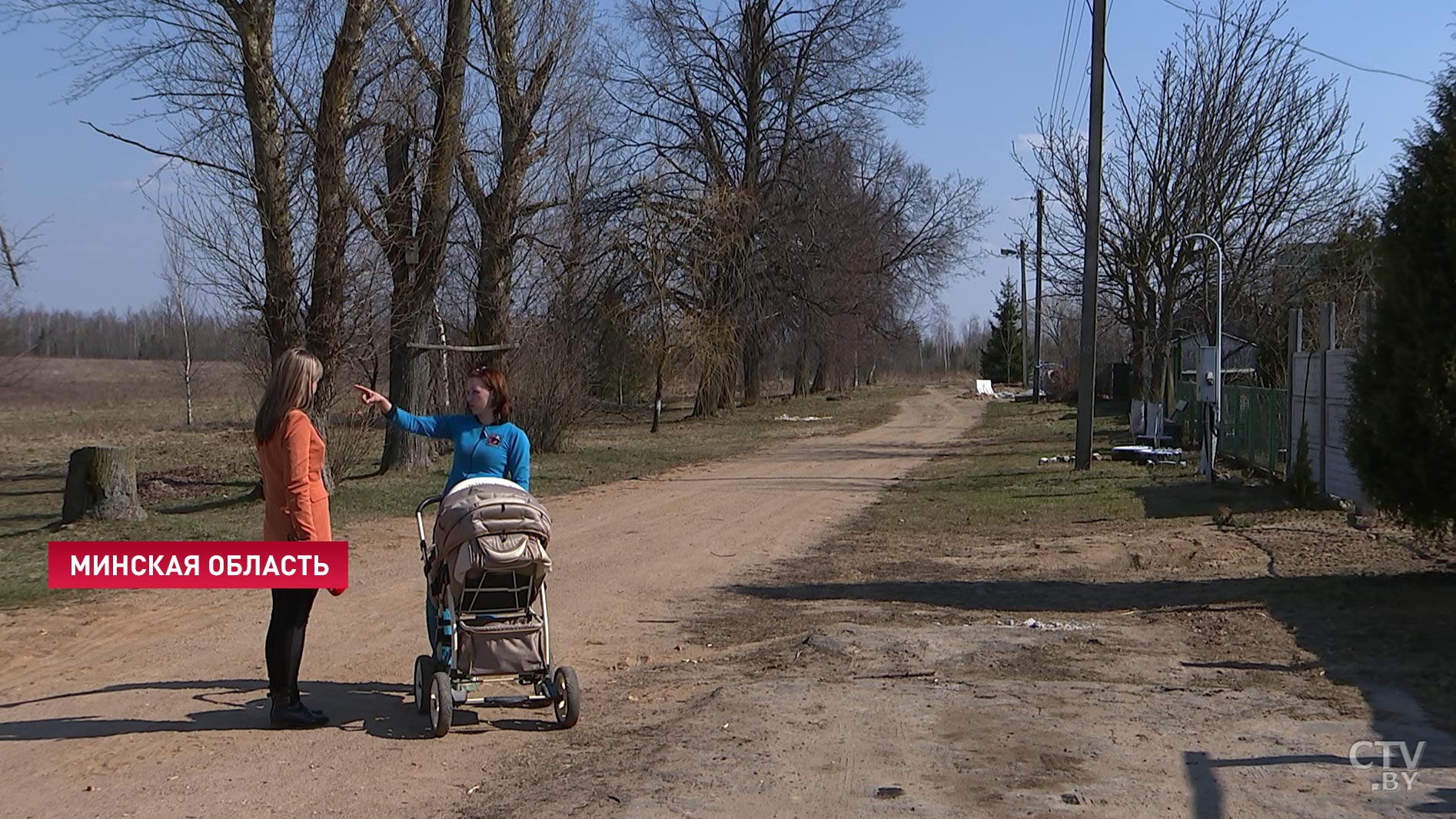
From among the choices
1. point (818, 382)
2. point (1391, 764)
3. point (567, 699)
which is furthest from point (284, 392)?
point (818, 382)

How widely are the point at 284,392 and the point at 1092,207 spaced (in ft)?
58.3

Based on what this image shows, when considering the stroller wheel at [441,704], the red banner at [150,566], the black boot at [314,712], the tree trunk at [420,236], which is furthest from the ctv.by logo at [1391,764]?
the tree trunk at [420,236]

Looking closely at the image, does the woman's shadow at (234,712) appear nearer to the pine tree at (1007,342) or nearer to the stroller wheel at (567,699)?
Result: the stroller wheel at (567,699)

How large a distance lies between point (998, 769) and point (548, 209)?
2040cm

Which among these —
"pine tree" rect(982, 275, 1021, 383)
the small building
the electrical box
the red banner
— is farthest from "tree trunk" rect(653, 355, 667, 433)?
"pine tree" rect(982, 275, 1021, 383)

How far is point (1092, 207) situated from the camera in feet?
71.4

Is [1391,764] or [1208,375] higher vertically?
[1208,375]

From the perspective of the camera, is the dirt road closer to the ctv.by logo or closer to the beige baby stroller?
the beige baby stroller

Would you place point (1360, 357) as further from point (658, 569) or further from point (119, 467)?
point (119, 467)

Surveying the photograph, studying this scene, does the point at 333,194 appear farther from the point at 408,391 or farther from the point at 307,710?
the point at 307,710

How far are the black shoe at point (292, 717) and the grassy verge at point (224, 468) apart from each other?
5018 mm

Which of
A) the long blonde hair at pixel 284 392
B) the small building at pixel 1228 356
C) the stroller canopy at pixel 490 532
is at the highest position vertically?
the small building at pixel 1228 356

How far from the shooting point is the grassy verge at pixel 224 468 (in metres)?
14.2

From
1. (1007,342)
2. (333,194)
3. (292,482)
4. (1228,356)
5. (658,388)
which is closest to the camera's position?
(292,482)
